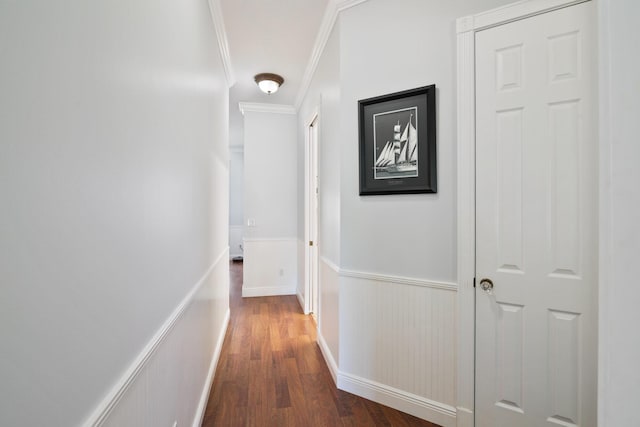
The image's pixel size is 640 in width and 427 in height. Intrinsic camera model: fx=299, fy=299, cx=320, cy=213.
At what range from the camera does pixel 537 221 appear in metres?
1.52

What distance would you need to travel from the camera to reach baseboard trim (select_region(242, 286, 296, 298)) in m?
4.31

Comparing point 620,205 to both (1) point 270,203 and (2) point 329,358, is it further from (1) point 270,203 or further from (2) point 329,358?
(1) point 270,203

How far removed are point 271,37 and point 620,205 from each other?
9.35 ft

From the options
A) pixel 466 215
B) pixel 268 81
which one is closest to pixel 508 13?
pixel 466 215

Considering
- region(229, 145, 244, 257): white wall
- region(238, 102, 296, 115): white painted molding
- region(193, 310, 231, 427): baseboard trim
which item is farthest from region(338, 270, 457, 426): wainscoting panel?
region(229, 145, 244, 257): white wall

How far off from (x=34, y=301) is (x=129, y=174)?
444 millimetres

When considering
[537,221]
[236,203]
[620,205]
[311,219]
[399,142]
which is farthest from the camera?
[236,203]

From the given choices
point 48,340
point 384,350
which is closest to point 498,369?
point 384,350

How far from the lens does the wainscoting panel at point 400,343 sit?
176cm

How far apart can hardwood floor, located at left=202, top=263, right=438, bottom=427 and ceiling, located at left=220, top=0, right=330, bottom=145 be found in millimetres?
2801

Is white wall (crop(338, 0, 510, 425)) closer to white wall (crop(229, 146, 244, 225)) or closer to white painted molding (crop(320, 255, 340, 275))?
white painted molding (crop(320, 255, 340, 275))

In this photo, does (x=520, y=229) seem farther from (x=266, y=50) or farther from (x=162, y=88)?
(x=266, y=50)

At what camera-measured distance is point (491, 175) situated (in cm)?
162

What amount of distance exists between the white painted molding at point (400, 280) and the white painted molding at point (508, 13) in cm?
144
